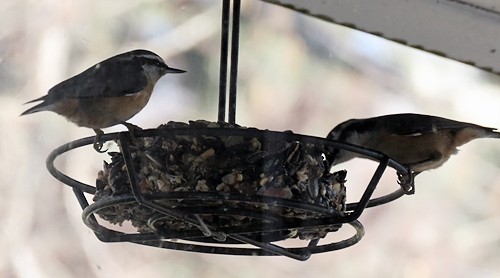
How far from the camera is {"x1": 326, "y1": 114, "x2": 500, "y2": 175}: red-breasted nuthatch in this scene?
2.57 meters

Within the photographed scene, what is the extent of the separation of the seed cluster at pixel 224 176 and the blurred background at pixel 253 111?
2.27 feet

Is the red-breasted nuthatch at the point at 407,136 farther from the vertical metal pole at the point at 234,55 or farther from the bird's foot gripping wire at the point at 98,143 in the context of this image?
the bird's foot gripping wire at the point at 98,143

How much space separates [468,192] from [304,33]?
3.64ft

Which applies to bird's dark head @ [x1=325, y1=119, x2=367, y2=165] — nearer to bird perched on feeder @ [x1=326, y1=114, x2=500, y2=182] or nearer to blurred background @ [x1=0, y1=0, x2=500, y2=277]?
bird perched on feeder @ [x1=326, y1=114, x2=500, y2=182]

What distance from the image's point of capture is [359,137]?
257cm

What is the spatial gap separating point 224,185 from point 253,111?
120 cm

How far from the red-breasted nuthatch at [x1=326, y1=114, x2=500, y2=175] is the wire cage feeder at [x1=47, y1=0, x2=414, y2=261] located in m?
0.55

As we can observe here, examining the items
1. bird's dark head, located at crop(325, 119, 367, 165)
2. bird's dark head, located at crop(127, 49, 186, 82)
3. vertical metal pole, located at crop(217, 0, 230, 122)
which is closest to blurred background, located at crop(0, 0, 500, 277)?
bird's dark head, located at crop(127, 49, 186, 82)

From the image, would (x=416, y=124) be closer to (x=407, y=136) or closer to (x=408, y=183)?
(x=407, y=136)

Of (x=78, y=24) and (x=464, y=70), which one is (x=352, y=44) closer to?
(x=464, y=70)

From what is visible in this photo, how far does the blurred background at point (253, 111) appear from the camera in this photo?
2953 millimetres

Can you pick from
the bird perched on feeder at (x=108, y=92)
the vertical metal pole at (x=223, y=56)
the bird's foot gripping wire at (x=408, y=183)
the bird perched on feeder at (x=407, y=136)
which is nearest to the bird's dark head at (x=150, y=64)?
the bird perched on feeder at (x=108, y=92)

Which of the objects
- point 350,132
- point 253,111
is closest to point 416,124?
point 350,132

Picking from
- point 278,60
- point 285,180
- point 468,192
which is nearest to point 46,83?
point 278,60
